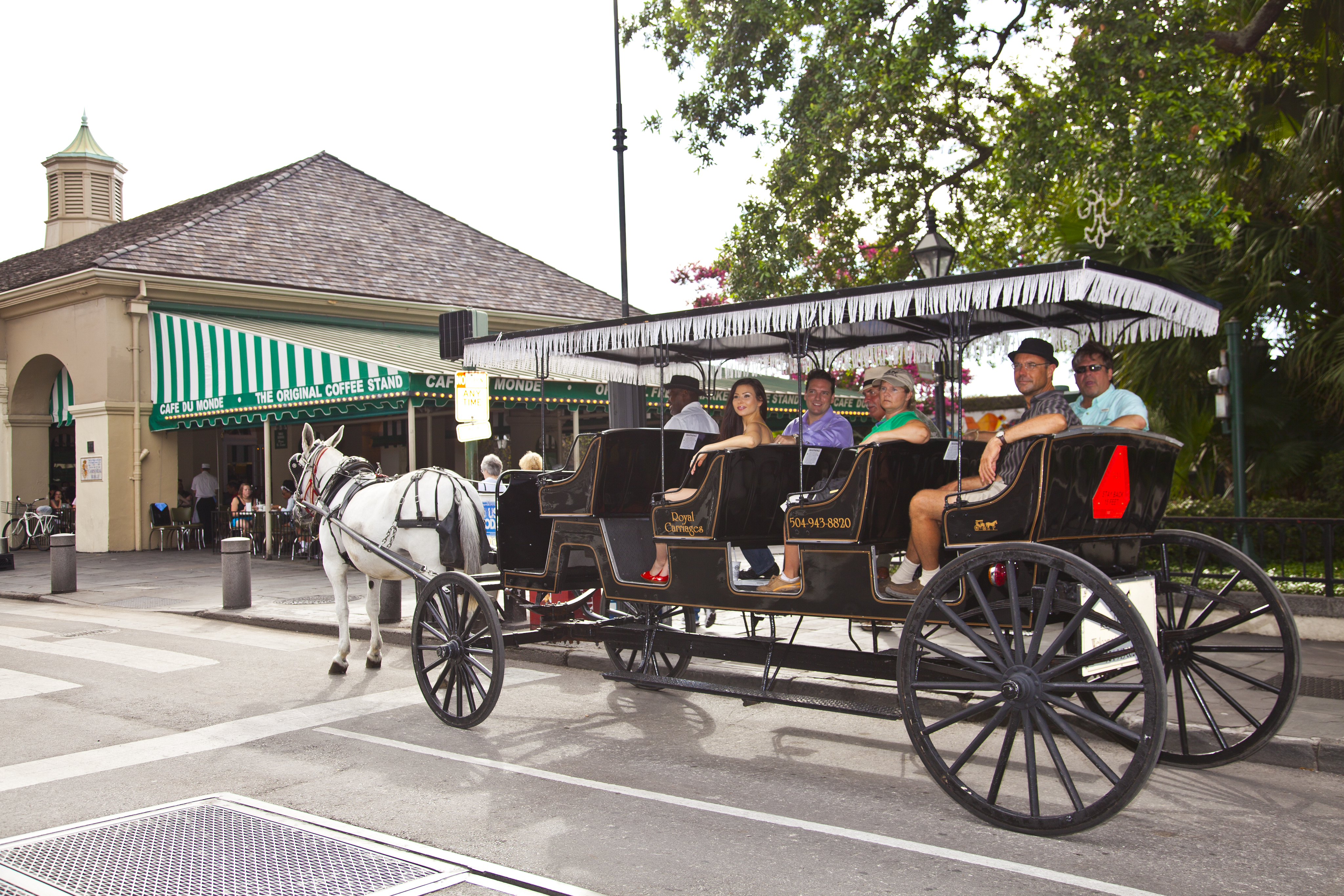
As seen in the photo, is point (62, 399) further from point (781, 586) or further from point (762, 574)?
point (781, 586)

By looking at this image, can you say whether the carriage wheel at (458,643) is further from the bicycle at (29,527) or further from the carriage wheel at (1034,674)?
the bicycle at (29,527)

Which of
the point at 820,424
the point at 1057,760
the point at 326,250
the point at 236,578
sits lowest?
the point at 1057,760

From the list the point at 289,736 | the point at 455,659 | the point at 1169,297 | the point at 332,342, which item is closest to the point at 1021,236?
the point at 1169,297

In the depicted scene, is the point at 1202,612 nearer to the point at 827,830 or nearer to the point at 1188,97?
the point at 827,830

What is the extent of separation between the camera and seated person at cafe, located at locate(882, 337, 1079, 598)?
5.10 metres

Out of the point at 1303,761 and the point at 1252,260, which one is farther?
the point at 1252,260

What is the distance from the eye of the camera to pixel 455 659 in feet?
21.7

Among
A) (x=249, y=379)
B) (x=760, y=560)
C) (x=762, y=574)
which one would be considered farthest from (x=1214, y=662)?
(x=249, y=379)

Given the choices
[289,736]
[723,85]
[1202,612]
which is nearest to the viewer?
[1202,612]

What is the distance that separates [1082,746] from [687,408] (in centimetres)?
376

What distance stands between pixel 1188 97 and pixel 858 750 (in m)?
7.30

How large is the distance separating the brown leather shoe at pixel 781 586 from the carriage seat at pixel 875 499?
0.94 feet

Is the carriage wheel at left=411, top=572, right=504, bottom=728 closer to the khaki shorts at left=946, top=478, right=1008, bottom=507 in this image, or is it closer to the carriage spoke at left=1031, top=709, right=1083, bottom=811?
the khaki shorts at left=946, top=478, right=1008, bottom=507

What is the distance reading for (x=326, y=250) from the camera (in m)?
25.2
